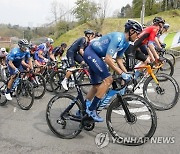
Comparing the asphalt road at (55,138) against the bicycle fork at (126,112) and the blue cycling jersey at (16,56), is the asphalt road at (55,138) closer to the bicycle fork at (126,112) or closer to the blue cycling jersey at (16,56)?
the bicycle fork at (126,112)

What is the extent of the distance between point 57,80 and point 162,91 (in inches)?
141

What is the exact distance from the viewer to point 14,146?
4426 mm

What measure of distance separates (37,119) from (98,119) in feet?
6.25

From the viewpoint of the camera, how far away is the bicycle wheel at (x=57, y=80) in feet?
26.4

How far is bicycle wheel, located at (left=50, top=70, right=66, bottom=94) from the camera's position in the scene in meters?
8.04

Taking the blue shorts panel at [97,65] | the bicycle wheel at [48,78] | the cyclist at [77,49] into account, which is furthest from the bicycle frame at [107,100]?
the bicycle wheel at [48,78]

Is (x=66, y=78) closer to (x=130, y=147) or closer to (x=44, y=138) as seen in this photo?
(x=44, y=138)

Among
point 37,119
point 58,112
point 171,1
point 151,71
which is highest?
point 171,1

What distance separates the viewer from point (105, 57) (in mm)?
4215

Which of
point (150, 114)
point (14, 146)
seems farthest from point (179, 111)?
point (14, 146)

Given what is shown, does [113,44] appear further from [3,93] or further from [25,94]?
[3,93]

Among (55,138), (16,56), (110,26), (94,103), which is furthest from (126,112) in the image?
(110,26)

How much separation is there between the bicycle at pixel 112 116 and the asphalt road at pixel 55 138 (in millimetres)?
180

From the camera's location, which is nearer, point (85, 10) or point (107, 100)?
point (107, 100)
